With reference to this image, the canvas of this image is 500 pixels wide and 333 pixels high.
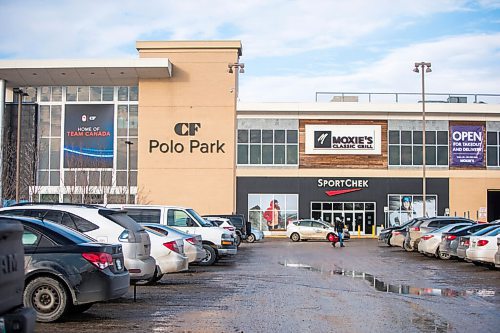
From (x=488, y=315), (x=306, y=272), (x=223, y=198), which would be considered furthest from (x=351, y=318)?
(x=223, y=198)

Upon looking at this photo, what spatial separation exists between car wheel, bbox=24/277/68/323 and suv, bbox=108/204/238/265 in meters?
10.2

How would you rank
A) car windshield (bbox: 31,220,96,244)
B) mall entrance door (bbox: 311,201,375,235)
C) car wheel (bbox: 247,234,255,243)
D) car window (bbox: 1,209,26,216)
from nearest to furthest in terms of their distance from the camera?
car windshield (bbox: 31,220,96,244)
car window (bbox: 1,209,26,216)
car wheel (bbox: 247,234,255,243)
mall entrance door (bbox: 311,201,375,235)

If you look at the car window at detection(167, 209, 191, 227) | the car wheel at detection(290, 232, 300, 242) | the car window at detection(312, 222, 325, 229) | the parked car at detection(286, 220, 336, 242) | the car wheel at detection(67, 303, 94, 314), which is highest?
the car window at detection(167, 209, 191, 227)

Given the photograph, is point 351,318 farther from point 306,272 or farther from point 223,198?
point 223,198

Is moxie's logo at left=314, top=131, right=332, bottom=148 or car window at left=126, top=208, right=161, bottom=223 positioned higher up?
moxie's logo at left=314, top=131, right=332, bottom=148

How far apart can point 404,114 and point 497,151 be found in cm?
810

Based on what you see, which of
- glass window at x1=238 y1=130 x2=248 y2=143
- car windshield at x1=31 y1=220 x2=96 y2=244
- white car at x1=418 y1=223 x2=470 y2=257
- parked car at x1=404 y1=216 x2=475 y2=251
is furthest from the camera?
glass window at x1=238 y1=130 x2=248 y2=143

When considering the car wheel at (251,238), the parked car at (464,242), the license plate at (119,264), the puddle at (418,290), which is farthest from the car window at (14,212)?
the car wheel at (251,238)

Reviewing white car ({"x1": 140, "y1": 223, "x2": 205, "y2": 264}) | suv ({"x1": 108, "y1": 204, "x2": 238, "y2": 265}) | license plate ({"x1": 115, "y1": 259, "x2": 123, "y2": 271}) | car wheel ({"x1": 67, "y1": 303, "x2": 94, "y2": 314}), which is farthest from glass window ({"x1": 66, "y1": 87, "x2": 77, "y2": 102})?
license plate ({"x1": 115, "y1": 259, "x2": 123, "y2": 271})

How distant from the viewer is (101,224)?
12.8m

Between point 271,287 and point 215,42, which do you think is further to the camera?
point 215,42

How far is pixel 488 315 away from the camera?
39.0 feet

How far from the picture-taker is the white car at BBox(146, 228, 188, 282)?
1605cm

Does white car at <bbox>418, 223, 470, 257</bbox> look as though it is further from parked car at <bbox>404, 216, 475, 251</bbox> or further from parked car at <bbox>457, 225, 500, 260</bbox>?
parked car at <bbox>457, 225, 500, 260</bbox>
